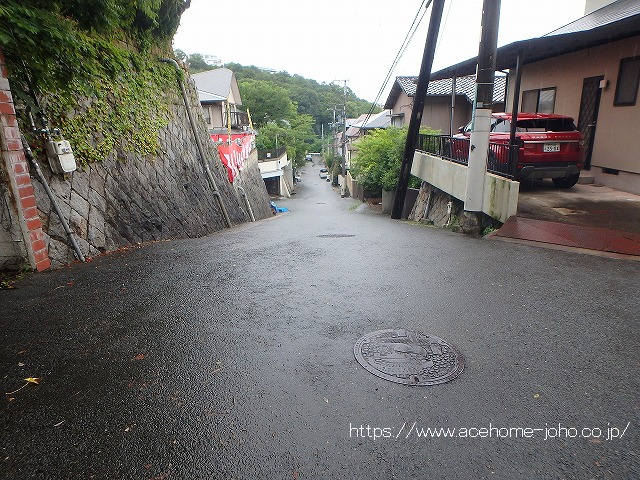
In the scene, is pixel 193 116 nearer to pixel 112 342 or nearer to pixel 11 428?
pixel 112 342

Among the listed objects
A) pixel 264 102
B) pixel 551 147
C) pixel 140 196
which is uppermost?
pixel 264 102

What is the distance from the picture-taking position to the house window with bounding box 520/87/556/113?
12273 millimetres

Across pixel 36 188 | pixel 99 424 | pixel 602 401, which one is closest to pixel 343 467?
pixel 99 424

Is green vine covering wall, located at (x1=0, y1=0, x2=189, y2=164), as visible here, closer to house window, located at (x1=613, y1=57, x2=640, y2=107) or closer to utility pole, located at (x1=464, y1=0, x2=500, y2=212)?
utility pole, located at (x1=464, y1=0, x2=500, y2=212)

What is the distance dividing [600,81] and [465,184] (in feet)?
17.7

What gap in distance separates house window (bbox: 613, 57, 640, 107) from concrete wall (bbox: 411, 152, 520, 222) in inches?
174

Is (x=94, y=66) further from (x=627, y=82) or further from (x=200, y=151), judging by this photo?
(x=627, y=82)

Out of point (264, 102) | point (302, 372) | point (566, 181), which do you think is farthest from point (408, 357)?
point (264, 102)

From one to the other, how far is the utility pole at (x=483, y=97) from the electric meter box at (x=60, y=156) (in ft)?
22.5

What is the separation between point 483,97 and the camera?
7.11 metres

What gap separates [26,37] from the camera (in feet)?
13.6

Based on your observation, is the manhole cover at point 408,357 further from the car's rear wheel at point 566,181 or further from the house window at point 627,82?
the house window at point 627,82

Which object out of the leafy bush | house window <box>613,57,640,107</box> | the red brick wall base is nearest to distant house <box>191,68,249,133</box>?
the leafy bush

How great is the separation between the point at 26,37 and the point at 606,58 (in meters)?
12.5
